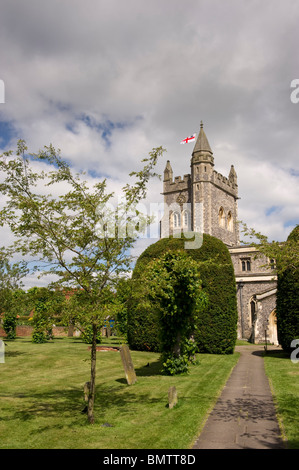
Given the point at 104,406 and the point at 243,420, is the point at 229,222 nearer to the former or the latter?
the point at 104,406

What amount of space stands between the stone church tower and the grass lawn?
1452 centimetres

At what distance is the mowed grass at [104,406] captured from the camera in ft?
22.5

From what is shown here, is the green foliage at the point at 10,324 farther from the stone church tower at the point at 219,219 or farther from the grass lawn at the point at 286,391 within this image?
the grass lawn at the point at 286,391

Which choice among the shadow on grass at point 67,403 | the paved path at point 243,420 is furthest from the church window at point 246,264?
the shadow on grass at point 67,403

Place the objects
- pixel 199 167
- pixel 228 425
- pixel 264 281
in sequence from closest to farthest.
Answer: pixel 228 425 < pixel 264 281 < pixel 199 167

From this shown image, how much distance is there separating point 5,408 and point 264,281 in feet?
105

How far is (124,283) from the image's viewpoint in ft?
27.2

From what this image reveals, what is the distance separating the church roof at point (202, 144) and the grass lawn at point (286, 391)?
3190 cm

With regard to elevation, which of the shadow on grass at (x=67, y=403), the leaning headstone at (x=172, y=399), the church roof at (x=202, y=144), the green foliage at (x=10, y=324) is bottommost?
the shadow on grass at (x=67, y=403)

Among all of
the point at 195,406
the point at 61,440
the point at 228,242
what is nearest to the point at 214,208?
the point at 228,242

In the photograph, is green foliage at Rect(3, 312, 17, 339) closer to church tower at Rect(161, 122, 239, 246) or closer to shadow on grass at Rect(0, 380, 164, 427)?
shadow on grass at Rect(0, 380, 164, 427)

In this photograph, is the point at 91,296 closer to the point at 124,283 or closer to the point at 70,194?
the point at 124,283

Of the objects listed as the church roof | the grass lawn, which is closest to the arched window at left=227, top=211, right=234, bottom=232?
the church roof

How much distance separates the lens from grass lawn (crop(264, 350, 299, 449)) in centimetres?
730
